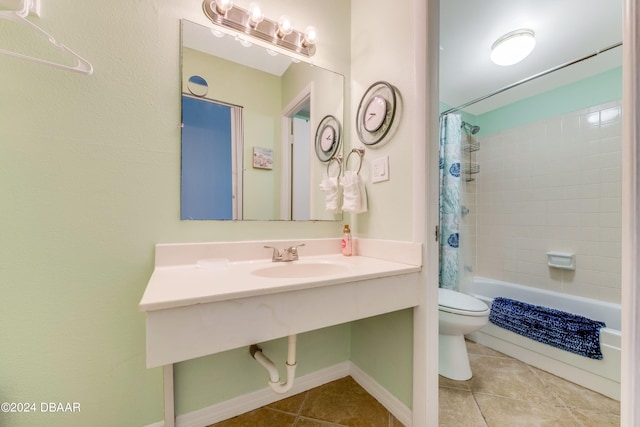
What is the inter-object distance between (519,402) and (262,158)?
1.86 metres

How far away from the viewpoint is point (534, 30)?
157 cm

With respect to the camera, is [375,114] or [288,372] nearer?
[288,372]

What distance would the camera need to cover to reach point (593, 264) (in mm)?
1928

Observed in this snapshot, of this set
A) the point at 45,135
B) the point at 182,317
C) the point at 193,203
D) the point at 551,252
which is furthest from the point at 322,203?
the point at 551,252

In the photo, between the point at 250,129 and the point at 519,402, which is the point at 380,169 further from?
the point at 519,402

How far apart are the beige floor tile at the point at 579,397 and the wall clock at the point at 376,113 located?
5.61 ft

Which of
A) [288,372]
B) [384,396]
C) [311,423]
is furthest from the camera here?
[384,396]

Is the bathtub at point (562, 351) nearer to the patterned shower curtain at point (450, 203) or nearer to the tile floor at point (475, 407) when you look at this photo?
the tile floor at point (475, 407)

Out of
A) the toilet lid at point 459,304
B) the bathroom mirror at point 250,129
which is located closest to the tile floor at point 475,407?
the toilet lid at point 459,304

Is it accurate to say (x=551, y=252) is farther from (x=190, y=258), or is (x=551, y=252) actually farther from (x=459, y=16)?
(x=190, y=258)

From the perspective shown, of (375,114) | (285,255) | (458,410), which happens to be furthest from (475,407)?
(375,114)

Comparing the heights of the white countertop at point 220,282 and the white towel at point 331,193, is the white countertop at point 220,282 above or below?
below

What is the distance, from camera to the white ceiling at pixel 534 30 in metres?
1.39

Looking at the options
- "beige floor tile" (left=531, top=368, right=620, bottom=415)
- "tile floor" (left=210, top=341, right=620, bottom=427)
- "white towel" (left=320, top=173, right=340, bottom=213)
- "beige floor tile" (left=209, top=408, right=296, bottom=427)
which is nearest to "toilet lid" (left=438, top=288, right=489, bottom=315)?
"tile floor" (left=210, top=341, right=620, bottom=427)
